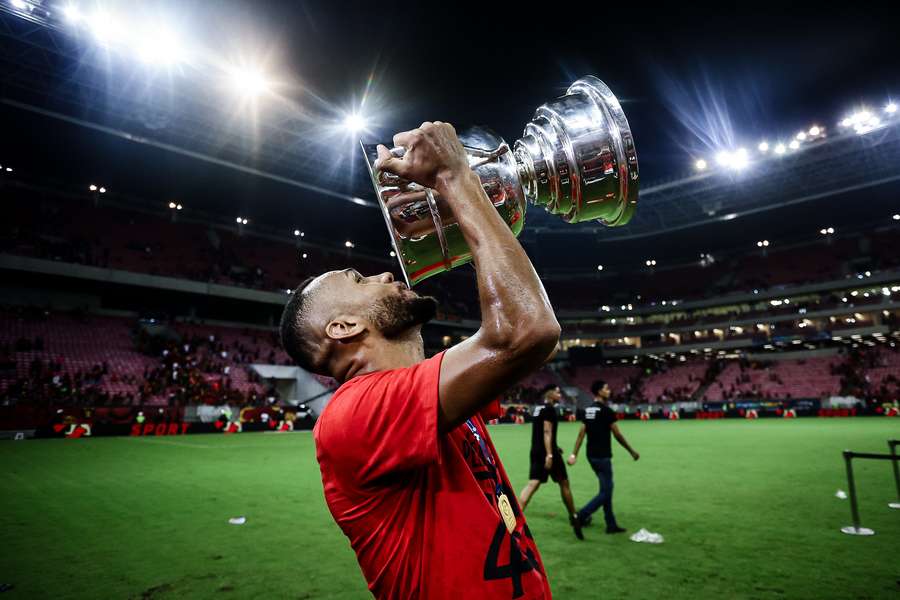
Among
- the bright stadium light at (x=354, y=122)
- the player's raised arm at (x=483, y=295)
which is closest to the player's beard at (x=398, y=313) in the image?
the player's raised arm at (x=483, y=295)

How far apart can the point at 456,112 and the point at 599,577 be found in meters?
21.4

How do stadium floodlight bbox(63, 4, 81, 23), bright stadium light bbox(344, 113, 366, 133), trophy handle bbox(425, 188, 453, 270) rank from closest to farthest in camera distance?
trophy handle bbox(425, 188, 453, 270) < stadium floodlight bbox(63, 4, 81, 23) < bright stadium light bbox(344, 113, 366, 133)

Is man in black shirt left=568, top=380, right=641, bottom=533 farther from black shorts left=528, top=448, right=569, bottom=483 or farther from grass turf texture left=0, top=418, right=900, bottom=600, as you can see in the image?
grass turf texture left=0, top=418, right=900, bottom=600

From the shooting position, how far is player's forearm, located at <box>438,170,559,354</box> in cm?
126

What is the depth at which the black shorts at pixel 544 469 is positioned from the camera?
7554 millimetres

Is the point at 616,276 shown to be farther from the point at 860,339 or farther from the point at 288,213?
the point at 288,213

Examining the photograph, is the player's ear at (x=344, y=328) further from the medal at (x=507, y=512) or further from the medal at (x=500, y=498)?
the medal at (x=507, y=512)

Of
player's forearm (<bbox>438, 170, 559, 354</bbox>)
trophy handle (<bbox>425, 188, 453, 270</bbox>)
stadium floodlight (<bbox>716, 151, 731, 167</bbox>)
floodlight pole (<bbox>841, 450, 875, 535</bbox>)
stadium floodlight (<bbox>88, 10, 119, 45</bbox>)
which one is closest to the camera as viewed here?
player's forearm (<bbox>438, 170, 559, 354</bbox>)

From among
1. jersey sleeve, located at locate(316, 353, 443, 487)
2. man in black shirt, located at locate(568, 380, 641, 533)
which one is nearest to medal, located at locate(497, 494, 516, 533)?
jersey sleeve, located at locate(316, 353, 443, 487)

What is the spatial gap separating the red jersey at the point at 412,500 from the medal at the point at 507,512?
0.09 feet

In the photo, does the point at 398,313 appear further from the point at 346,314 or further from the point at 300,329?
the point at 300,329

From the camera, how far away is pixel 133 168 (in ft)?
113

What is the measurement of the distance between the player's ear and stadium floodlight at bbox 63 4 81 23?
81.1 ft

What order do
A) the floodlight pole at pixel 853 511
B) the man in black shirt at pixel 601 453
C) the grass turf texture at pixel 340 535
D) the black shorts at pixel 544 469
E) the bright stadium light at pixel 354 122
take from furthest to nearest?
the bright stadium light at pixel 354 122 < the black shorts at pixel 544 469 < the man in black shirt at pixel 601 453 < the floodlight pole at pixel 853 511 < the grass turf texture at pixel 340 535
